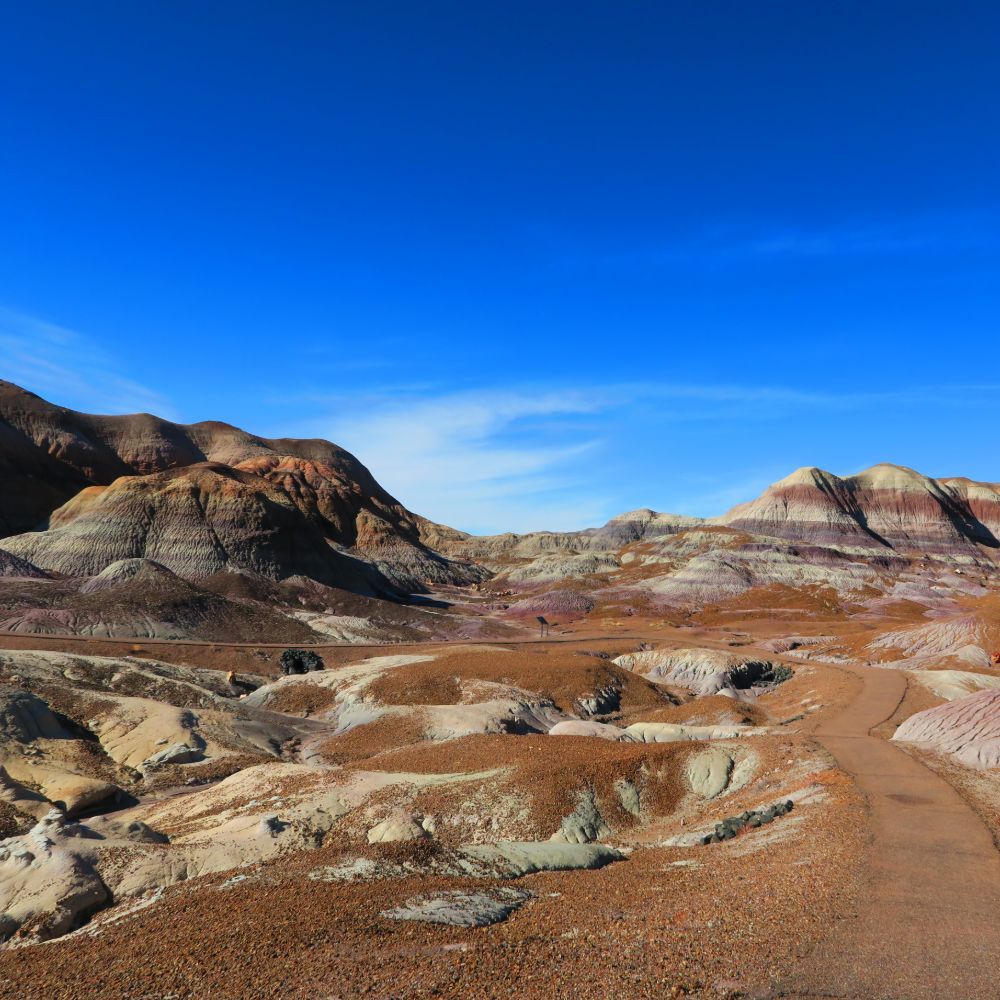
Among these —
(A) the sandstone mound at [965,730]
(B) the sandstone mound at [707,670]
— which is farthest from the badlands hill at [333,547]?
(A) the sandstone mound at [965,730]

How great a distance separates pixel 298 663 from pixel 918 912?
4345 centimetres

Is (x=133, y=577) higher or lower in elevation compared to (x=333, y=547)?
lower

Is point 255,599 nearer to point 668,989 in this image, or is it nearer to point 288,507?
point 288,507

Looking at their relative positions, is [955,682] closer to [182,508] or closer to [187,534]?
[187,534]

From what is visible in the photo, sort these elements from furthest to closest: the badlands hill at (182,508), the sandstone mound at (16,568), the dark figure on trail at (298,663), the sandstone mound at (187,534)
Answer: the badlands hill at (182,508), the sandstone mound at (187,534), the sandstone mound at (16,568), the dark figure on trail at (298,663)

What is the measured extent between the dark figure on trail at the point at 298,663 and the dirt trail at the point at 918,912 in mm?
37841

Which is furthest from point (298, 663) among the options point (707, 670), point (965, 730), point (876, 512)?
point (876, 512)

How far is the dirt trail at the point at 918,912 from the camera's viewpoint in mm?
Answer: 7996

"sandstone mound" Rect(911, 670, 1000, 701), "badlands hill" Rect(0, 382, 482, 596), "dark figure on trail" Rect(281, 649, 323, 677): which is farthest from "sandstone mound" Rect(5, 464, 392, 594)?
"sandstone mound" Rect(911, 670, 1000, 701)

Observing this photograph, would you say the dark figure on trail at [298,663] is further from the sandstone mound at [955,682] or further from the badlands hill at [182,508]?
the sandstone mound at [955,682]

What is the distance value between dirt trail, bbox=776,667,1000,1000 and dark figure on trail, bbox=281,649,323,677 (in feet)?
124

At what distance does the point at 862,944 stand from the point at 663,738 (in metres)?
19.1

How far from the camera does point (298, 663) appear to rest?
48250mm

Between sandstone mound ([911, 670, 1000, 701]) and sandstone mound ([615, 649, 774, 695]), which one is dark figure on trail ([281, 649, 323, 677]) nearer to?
sandstone mound ([615, 649, 774, 695])
